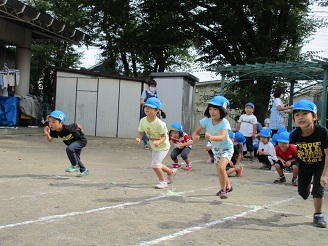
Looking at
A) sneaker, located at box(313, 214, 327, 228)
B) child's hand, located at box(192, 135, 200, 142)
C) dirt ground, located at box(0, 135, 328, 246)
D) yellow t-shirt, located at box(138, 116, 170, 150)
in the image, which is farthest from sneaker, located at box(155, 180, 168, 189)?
sneaker, located at box(313, 214, 327, 228)

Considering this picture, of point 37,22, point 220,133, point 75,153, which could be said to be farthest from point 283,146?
point 37,22

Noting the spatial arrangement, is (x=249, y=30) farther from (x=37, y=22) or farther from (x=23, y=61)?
(x=23, y=61)

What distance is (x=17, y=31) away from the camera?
60.9ft

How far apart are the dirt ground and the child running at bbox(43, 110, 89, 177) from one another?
0.27 metres

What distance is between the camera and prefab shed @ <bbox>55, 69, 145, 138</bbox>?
1802 cm

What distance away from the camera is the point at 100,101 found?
18.3 meters

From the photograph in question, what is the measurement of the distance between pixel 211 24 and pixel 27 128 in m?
10.7

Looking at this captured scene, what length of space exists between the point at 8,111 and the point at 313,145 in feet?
44.9

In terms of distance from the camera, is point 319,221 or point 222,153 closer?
point 319,221

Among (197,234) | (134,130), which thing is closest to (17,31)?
(134,130)

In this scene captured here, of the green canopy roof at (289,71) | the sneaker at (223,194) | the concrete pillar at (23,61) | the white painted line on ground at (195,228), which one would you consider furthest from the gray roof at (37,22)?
the white painted line on ground at (195,228)

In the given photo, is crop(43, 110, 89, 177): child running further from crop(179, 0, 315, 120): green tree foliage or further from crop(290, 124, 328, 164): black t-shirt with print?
crop(179, 0, 315, 120): green tree foliage

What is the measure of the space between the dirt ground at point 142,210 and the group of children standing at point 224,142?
33 cm

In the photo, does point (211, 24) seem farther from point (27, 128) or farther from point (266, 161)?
point (266, 161)
